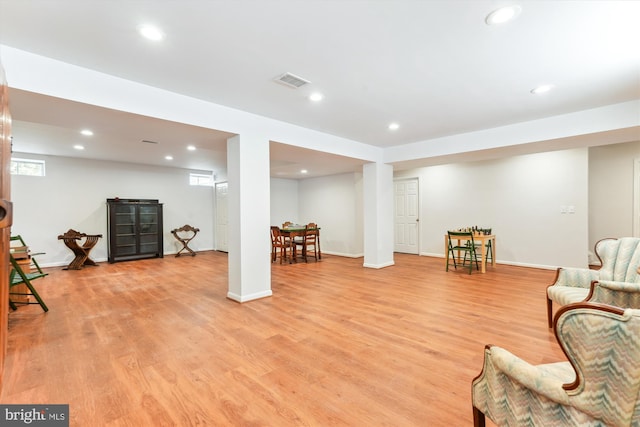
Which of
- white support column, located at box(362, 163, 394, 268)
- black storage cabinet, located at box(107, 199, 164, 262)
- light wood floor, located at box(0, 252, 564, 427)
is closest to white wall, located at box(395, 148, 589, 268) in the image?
light wood floor, located at box(0, 252, 564, 427)

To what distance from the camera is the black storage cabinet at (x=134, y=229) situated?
680 centimetres

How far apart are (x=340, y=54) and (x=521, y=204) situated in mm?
5385

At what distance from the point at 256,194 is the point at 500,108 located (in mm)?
3363

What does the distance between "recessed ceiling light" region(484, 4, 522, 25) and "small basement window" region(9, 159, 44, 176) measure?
8524mm

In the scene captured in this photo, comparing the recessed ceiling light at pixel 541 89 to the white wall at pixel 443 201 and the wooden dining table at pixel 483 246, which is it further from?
the white wall at pixel 443 201

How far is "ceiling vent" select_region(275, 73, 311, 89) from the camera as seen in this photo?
2.73 metres

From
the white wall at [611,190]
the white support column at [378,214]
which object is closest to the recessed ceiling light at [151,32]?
the white support column at [378,214]

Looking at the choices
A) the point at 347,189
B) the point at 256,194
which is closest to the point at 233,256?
the point at 256,194

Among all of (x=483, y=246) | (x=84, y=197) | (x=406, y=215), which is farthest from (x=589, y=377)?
(x=84, y=197)

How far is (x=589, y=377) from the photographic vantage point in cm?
92

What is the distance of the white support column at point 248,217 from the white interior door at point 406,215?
15.9 feet

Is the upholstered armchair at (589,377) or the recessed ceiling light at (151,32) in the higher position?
the recessed ceiling light at (151,32)

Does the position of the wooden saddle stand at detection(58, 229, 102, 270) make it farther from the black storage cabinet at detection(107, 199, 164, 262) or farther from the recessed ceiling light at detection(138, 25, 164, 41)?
the recessed ceiling light at detection(138, 25, 164, 41)

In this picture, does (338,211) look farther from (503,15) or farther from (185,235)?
(503,15)
